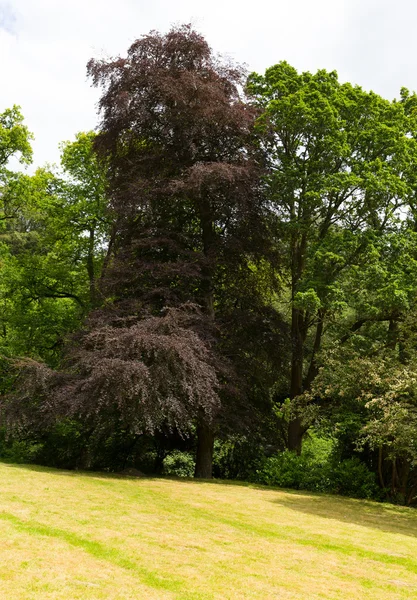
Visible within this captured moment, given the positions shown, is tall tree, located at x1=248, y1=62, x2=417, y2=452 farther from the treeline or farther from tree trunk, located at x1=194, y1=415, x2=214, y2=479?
tree trunk, located at x1=194, y1=415, x2=214, y2=479

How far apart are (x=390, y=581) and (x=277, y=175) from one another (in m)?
12.3

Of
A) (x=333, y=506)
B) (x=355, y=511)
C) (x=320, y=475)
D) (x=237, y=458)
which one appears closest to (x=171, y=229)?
(x=237, y=458)

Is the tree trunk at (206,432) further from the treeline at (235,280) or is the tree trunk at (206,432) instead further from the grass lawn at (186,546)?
the grass lawn at (186,546)

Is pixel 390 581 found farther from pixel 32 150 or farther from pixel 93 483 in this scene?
pixel 32 150

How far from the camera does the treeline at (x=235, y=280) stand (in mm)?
14336

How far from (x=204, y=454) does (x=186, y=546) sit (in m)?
10.0

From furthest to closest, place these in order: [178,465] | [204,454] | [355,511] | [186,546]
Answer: [178,465], [204,454], [355,511], [186,546]

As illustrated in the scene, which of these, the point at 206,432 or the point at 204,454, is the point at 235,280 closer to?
the point at 206,432

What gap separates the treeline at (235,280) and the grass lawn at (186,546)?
8.68 ft

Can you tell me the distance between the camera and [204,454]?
17.1 meters

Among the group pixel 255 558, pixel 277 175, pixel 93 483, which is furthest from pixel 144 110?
pixel 255 558

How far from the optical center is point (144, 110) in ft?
56.4

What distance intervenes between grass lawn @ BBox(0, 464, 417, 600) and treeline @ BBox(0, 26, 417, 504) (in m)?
2.65

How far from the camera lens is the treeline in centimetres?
Result: 1434
